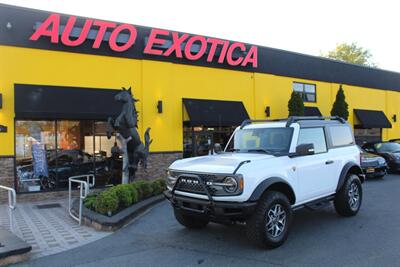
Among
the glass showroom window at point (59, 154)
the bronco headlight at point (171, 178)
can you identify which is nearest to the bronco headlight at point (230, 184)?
the bronco headlight at point (171, 178)

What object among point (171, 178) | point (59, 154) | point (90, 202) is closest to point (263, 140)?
point (171, 178)

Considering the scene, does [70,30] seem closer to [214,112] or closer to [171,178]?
[214,112]

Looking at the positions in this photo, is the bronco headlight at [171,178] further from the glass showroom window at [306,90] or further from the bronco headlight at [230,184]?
the glass showroom window at [306,90]

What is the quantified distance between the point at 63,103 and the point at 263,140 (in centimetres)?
813

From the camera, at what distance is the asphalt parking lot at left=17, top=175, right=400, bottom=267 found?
5238 mm

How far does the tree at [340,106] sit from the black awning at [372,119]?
7.56 ft

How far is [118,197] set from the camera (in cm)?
852

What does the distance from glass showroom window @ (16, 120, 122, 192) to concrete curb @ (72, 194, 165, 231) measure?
3.87m

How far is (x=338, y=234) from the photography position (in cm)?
639

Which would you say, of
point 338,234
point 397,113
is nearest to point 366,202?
point 338,234

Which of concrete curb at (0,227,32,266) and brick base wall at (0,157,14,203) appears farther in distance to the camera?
brick base wall at (0,157,14,203)

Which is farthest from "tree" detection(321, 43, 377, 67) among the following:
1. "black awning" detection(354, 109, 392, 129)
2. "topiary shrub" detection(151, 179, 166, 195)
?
"topiary shrub" detection(151, 179, 166, 195)

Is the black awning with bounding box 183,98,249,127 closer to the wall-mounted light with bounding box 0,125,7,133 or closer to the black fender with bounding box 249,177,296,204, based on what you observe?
the wall-mounted light with bounding box 0,125,7,133

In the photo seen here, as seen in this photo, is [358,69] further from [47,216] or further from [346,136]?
[47,216]
